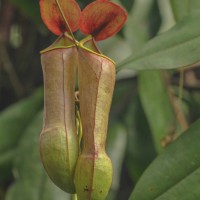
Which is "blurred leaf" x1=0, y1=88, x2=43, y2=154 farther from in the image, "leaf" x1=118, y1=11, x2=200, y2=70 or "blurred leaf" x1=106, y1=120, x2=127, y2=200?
"leaf" x1=118, y1=11, x2=200, y2=70

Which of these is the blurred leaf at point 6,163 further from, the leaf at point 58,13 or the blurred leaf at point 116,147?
the leaf at point 58,13

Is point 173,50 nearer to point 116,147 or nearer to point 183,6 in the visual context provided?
point 183,6

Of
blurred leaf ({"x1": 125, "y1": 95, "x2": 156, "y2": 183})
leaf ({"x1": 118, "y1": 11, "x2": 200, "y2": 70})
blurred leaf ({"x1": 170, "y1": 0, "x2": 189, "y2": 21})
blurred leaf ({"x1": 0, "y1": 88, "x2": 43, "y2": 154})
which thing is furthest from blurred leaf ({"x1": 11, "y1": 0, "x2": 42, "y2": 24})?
leaf ({"x1": 118, "y1": 11, "x2": 200, "y2": 70})

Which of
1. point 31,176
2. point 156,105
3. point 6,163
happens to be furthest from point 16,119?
point 156,105

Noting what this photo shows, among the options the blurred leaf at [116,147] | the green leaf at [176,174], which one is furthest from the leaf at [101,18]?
the blurred leaf at [116,147]

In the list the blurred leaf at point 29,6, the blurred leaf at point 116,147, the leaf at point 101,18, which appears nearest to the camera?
the leaf at point 101,18
